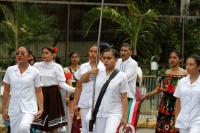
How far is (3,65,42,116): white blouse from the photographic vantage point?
1036 centimetres

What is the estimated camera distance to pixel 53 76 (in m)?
12.8

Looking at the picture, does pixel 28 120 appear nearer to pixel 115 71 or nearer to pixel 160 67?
pixel 115 71

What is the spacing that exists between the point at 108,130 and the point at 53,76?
332 cm

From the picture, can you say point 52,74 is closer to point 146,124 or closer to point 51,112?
point 51,112

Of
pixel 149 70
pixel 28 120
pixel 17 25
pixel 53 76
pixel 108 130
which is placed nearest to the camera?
pixel 108 130

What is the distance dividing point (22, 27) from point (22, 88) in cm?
804

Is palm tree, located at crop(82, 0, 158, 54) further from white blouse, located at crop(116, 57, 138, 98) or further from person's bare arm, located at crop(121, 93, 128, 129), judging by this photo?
person's bare arm, located at crop(121, 93, 128, 129)

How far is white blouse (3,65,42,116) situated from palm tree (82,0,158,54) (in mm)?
8932

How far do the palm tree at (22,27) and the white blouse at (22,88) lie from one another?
762cm

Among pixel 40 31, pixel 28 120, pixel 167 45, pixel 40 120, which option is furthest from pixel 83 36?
pixel 28 120

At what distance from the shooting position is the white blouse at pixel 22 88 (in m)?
10.4

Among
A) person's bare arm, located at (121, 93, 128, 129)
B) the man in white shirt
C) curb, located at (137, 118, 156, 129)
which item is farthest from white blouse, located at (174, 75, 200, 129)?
curb, located at (137, 118, 156, 129)

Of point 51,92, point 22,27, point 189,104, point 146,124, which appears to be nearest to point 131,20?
point 22,27

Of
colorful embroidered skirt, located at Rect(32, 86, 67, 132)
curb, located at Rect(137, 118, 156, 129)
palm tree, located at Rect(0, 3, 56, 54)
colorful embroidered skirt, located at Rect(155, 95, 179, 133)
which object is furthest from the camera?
palm tree, located at Rect(0, 3, 56, 54)
